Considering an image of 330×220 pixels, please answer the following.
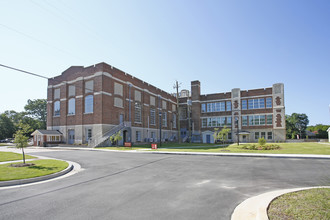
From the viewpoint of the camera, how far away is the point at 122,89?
121 feet

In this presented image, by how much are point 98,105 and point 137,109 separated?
385 inches

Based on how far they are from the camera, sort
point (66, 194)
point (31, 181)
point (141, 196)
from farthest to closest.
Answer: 1. point (31, 181)
2. point (66, 194)
3. point (141, 196)

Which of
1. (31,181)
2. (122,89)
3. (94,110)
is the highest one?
(122,89)

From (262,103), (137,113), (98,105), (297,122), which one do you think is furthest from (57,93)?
(297,122)

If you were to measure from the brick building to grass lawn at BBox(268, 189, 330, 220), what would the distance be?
2605cm

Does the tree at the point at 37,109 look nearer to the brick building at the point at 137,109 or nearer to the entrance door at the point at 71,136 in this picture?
the brick building at the point at 137,109

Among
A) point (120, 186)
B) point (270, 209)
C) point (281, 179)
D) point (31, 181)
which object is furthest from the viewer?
point (31, 181)

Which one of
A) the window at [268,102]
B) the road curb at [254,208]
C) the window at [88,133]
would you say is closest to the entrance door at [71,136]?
the window at [88,133]

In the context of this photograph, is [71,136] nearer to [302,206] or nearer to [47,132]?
[47,132]

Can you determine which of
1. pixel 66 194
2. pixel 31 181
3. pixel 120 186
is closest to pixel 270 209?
pixel 120 186

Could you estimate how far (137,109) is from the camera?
40.7 metres

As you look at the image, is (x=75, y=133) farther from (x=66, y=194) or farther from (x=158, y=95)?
(x=66, y=194)

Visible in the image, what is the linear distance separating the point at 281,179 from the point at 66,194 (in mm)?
8004

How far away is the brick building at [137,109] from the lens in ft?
109
